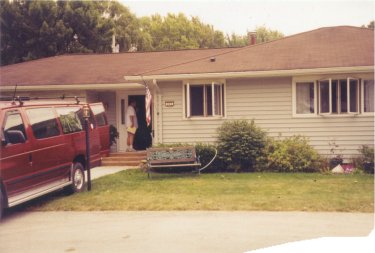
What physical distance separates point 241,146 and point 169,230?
6528mm

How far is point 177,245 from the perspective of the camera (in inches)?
238

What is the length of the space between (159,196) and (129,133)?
24.7ft

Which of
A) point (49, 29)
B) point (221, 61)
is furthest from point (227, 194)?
point (49, 29)

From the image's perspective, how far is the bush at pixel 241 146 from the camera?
13039 mm

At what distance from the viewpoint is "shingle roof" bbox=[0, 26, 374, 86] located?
536 inches

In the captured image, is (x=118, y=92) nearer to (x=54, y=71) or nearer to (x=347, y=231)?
(x=54, y=71)

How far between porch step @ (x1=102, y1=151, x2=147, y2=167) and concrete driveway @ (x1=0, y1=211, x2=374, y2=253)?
7055 mm

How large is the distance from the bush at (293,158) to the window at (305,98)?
122 centimetres

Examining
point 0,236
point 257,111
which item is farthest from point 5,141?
point 257,111

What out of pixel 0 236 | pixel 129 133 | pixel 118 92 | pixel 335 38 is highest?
pixel 335 38

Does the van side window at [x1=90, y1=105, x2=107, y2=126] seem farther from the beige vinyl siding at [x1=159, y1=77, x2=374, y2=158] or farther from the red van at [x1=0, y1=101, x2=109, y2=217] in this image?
the red van at [x1=0, y1=101, x2=109, y2=217]

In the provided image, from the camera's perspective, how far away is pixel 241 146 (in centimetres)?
1299

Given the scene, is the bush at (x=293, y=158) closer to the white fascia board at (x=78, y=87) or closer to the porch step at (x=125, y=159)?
the porch step at (x=125, y=159)

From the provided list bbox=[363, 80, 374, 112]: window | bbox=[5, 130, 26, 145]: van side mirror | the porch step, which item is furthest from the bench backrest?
bbox=[363, 80, 374, 112]: window
